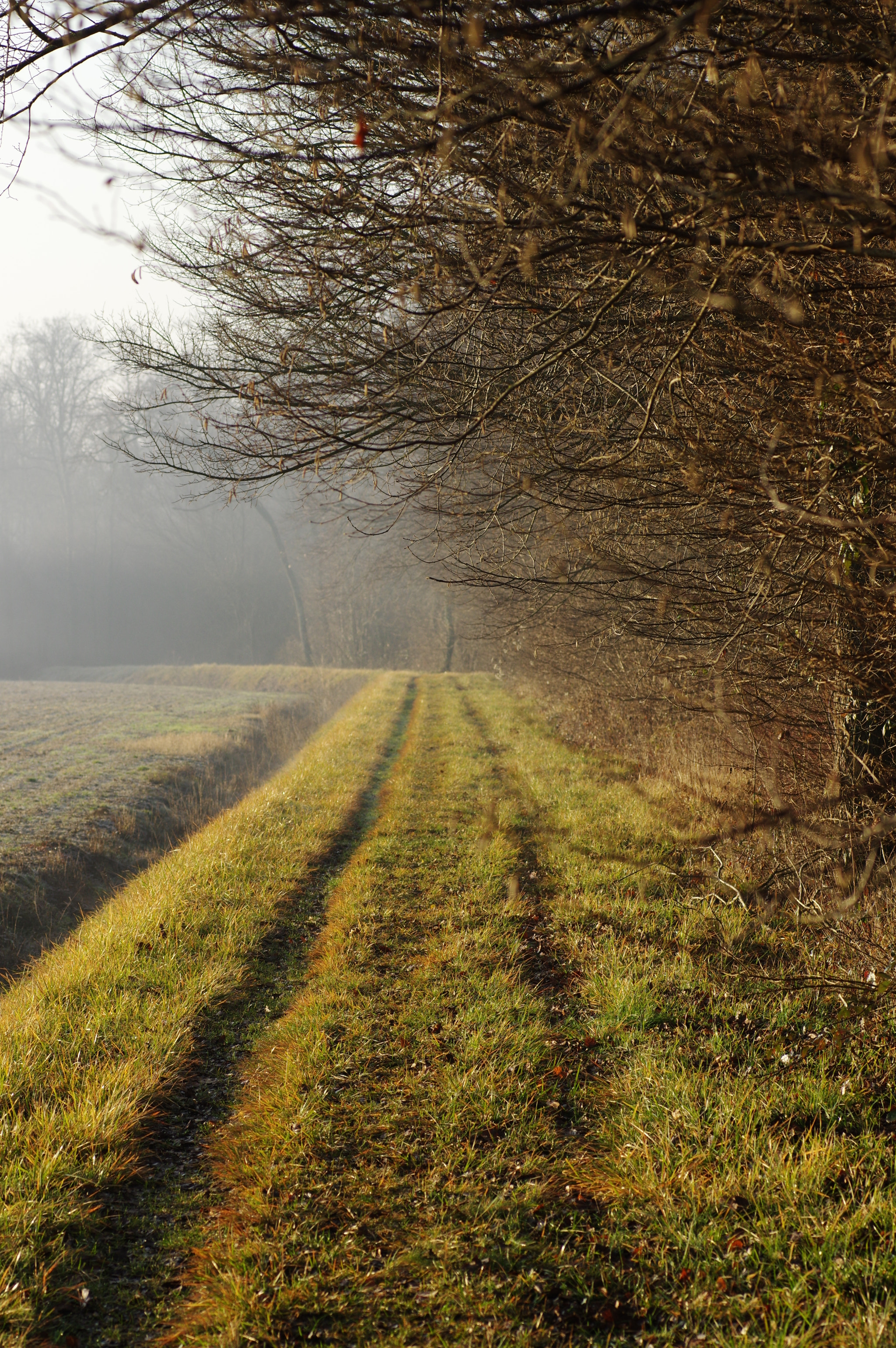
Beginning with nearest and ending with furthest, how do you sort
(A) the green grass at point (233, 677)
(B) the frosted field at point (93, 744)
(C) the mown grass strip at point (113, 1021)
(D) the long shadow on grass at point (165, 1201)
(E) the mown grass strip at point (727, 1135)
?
1. (E) the mown grass strip at point (727, 1135)
2. (D) the long shadow on grass at point (165, 1201)
3. (C) the mown grass strip at point (113, 1021)
4. (B) the frosted field at point (93, 744)
5. (A) the green grass at point (233, 677)

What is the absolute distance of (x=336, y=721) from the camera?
60.2 ft

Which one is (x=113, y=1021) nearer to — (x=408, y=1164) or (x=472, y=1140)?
(x=408, y=1164)

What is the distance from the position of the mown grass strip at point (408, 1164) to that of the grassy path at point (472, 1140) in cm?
1

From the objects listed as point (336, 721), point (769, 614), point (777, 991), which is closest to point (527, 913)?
point (777, 991)

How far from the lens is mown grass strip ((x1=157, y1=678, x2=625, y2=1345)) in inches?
101

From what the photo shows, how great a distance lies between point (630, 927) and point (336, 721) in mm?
13570

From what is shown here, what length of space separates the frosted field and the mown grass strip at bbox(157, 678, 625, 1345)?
631cm

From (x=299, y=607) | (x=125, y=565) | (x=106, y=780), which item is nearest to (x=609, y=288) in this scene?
(x=106, y=780)

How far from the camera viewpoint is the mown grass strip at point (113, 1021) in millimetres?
2924

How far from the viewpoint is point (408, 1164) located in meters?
3.28

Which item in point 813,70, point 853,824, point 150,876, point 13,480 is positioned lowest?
point 150,876

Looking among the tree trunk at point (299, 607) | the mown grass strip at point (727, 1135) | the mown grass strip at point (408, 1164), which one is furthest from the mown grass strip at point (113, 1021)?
the tree trunk at point (299, 607)

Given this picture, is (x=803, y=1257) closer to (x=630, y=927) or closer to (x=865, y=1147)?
(x=865, y=1147)

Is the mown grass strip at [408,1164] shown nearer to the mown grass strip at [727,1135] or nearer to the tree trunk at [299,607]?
the mown grass strip at [727,1135]
